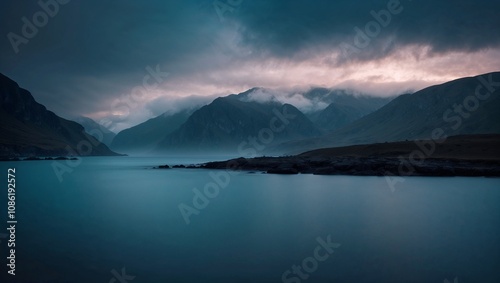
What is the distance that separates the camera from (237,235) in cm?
2205

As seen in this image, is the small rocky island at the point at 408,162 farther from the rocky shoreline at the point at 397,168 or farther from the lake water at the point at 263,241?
the lake water at the point at 263,241

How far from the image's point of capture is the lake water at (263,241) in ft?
48.4

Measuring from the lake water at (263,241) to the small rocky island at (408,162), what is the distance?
1242 inches

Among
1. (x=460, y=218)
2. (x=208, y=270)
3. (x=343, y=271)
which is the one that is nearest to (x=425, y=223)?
(x=460, y=218)

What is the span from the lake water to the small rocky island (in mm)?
31552

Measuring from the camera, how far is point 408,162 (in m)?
76.9

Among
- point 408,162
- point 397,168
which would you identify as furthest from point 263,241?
point 408,162

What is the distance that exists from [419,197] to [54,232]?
125 feet

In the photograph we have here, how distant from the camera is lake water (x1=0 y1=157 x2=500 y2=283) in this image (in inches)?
581

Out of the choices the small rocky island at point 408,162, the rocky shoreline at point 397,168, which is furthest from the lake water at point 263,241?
the small rocky island at point 408,162

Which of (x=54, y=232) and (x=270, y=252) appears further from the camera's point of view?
(x=54, y=232)

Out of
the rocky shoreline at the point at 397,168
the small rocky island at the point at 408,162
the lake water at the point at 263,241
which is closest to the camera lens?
the lake water at the point at 263,241

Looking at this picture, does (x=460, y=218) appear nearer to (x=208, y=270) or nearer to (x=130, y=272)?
(x=208, y=270)

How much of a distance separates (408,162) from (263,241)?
222ft
